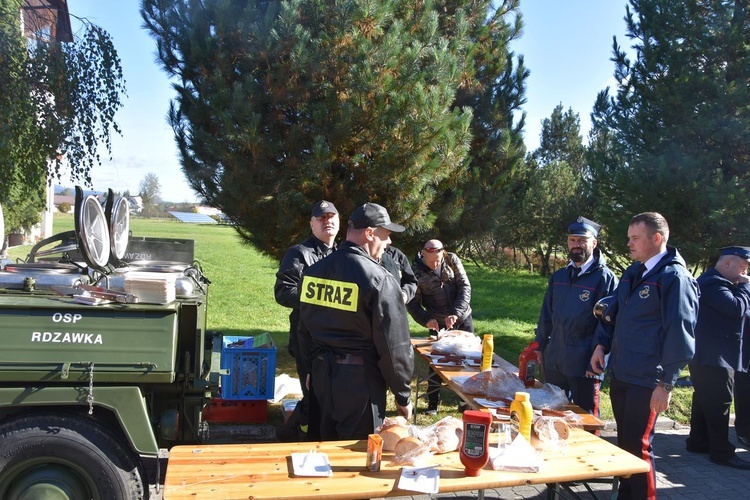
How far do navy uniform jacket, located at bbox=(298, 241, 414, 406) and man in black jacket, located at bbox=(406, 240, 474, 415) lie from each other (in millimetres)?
2509

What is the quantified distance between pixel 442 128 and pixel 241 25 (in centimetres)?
223

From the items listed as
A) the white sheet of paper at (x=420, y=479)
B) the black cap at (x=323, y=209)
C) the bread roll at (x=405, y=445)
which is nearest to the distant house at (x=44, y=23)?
the black cap at (x=323, y=209)

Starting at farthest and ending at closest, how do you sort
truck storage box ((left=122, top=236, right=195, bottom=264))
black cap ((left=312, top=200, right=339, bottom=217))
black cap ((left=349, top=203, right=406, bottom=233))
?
1. truck storage box ((left=122, top=236, right=195, bottom=264))
2. black cap ((left=312, top=200, right=339, bottom=217))
3. black cap ((left=349, top=203, right=406, bottom=233))

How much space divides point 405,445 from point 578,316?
2.20 meters

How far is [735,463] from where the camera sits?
5195 millimetres

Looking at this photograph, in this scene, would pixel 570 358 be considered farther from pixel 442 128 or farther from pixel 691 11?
pixel 691 11

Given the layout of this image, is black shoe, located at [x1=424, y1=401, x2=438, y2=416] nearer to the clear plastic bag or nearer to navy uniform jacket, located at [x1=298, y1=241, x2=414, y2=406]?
the clear plastic bag

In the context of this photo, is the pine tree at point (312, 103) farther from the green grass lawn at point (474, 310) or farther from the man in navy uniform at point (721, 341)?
the man in navy uniform at point (721, 341)

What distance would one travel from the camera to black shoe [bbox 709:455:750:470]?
516 centimetres

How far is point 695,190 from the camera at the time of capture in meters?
7.68

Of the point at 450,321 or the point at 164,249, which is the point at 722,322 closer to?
the point at 450,321

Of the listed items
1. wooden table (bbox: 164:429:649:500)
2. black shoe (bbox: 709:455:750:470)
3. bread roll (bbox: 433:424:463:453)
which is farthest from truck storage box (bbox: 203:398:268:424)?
black shoe (bbox: 709:455:750:470)

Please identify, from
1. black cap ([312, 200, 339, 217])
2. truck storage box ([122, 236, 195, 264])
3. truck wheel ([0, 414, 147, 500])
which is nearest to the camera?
truck wheel ([0, 414, 147, 500])

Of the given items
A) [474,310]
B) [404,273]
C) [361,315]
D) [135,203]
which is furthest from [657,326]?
[474,310]
